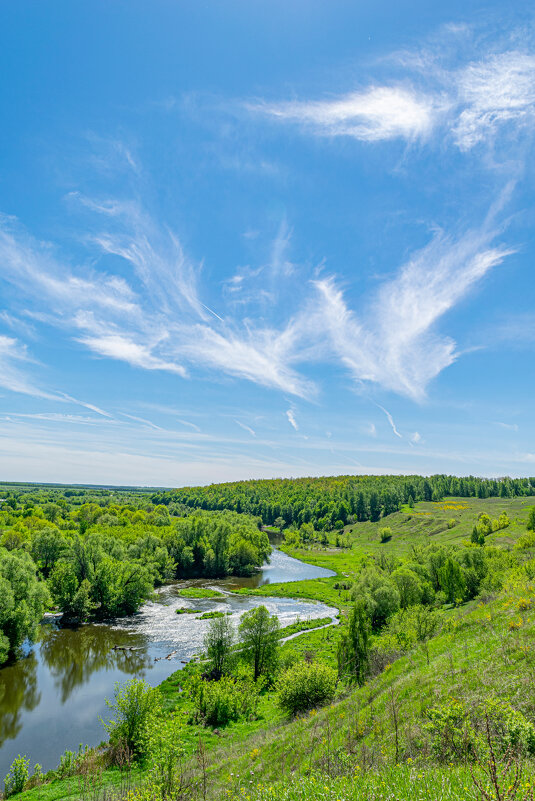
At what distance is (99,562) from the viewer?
6538 centimetres

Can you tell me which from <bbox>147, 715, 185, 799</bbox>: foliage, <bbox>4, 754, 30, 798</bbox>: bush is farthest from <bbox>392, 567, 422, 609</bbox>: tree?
<bbox>4, 754, 30, 798</bbox>: bush

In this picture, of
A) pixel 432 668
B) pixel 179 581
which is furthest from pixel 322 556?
pixel 432 668

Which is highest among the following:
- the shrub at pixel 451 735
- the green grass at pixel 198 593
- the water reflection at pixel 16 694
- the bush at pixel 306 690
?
the shrub at pixel 451 735

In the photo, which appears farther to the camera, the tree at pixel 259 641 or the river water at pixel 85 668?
the tree at pixel 259 641

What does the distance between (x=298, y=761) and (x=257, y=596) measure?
62.0 metres

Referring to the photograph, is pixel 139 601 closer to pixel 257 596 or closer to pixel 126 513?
pixel 257 596

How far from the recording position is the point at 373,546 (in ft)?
471

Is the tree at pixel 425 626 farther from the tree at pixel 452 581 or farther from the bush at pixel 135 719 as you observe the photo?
the bush at pixel 135 719

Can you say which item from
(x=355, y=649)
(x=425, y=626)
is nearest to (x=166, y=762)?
(x=355, y=649)

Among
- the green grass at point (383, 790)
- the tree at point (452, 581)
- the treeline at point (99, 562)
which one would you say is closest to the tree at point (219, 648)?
the treeline at point (99, 562)

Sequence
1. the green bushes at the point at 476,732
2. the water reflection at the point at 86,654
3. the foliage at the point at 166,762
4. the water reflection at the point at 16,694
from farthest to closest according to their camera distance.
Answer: the water reflection at the point at 86,654, the water reflection at the point at 16,694, the foliage at the point at 166,762, the green bushes at the point at 476,732

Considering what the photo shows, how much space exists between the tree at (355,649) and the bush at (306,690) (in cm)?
562

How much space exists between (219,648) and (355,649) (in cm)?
1371

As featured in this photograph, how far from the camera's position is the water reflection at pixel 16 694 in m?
31.1
